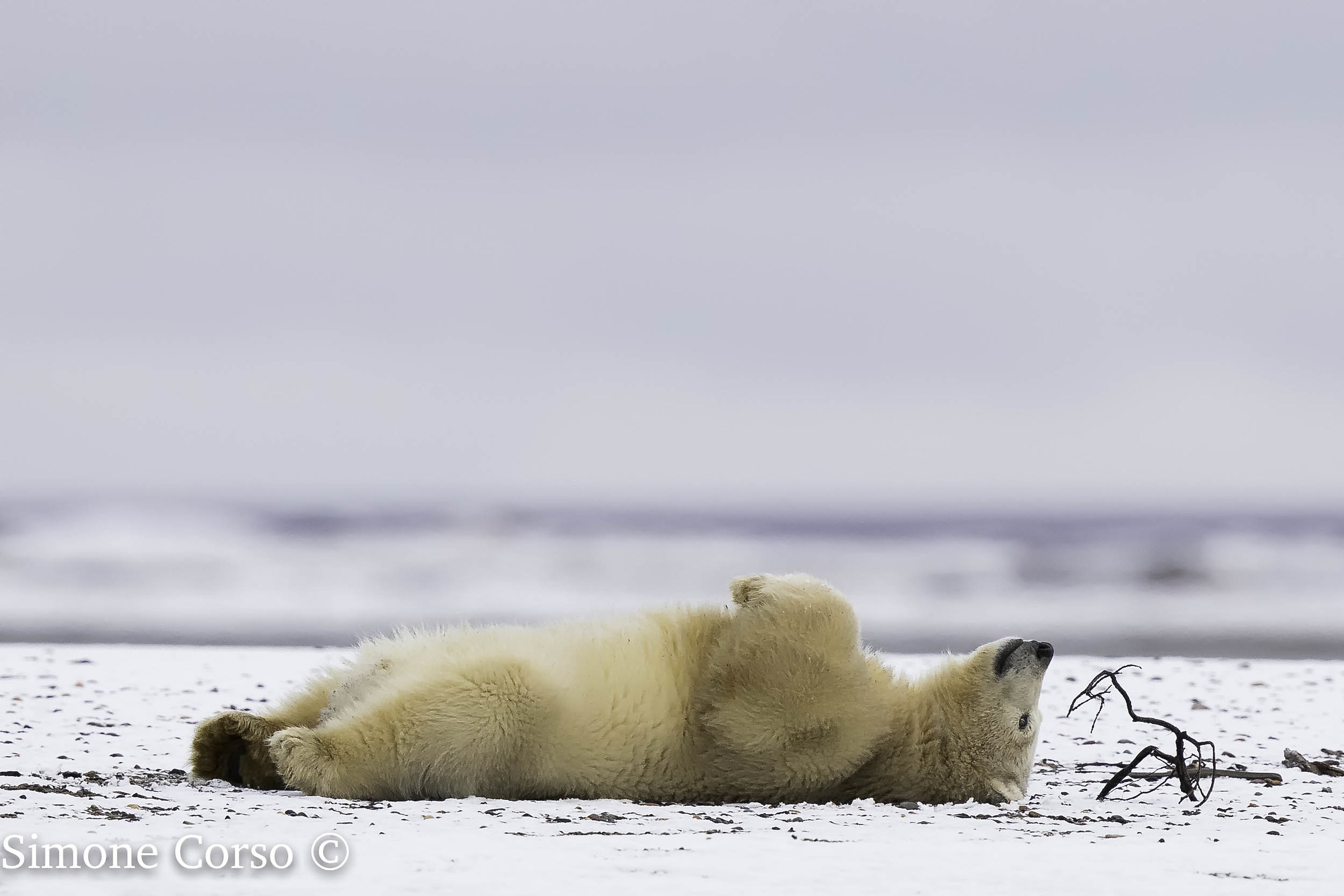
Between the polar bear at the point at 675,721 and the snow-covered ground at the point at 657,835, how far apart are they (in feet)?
0.39

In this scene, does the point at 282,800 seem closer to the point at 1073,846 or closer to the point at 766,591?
the point at 766,591

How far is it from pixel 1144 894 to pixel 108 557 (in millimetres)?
18511

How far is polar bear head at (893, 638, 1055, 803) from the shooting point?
4.26 meters

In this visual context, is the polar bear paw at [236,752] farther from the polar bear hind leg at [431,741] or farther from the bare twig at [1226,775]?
the bare twig at [1226,775]

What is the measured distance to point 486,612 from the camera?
50.6ft

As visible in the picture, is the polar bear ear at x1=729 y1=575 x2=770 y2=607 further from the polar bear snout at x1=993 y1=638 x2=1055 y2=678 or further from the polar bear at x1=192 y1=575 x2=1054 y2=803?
the polar bear snout at x1=993 y1=638 x2=1055 y2=678

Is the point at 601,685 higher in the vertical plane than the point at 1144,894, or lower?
higher

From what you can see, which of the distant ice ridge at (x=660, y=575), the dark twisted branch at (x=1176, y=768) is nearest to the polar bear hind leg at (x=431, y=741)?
the dark twisted branch at (x=1176, y=768)

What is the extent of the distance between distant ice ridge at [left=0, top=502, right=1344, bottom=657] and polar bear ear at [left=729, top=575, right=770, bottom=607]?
8.27 m

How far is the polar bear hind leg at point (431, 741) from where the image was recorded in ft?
13.3

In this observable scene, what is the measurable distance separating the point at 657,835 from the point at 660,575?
1721 cm

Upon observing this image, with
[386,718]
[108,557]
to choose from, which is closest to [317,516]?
[108,557]

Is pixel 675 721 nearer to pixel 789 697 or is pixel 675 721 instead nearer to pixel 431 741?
pixel 789 697

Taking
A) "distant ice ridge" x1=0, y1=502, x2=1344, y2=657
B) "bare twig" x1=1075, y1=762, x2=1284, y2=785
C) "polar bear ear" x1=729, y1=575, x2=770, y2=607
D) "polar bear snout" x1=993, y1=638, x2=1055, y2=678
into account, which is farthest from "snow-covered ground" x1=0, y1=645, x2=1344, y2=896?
"distant ice ridge" x1=0, y1=502, x2=1344, y2=657
